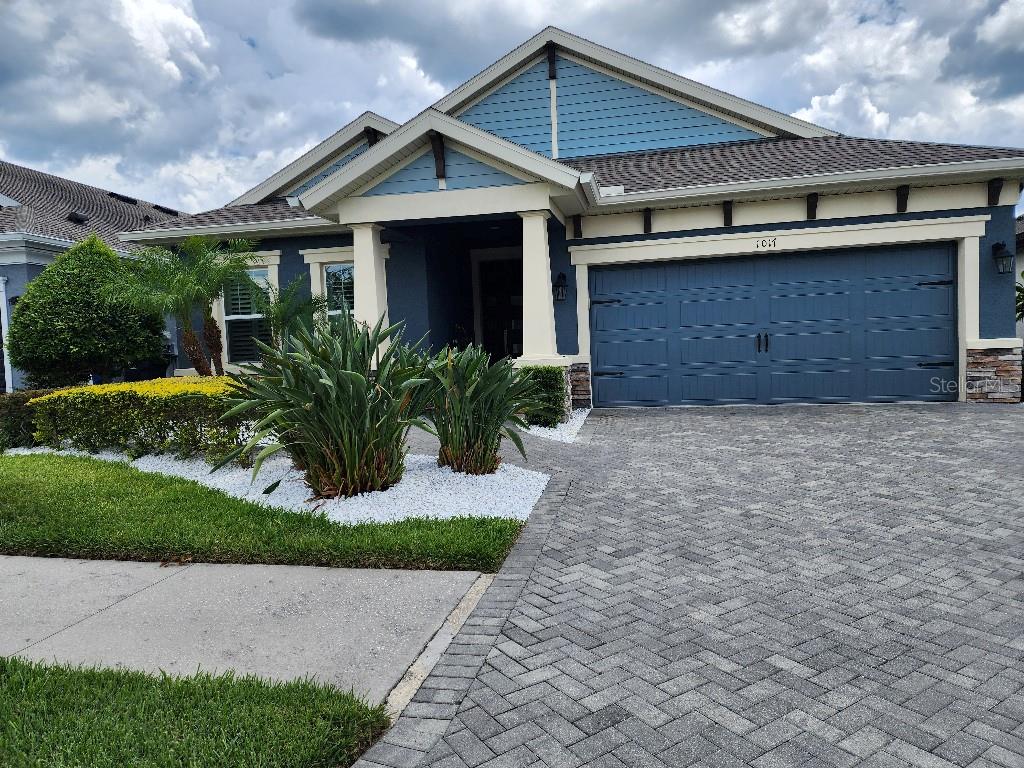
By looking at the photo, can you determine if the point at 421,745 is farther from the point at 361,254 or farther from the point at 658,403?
the point at 658,403

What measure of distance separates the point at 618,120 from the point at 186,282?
822 centimetres

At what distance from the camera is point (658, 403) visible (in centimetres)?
1188

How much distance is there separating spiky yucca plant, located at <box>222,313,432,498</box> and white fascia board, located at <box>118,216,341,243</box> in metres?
7.03

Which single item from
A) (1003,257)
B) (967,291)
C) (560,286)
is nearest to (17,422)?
(560,286)

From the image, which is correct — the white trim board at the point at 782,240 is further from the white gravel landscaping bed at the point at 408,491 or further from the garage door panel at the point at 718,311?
the white gravel landscaping bed at the point at 408,491

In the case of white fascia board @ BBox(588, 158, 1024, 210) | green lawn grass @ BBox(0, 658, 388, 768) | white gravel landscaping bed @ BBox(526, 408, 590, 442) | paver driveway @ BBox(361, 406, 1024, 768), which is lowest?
paver driveway @ BBox(361, 406, 1024, 768)

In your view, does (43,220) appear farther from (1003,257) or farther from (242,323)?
(1003,257)

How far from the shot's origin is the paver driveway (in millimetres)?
2568

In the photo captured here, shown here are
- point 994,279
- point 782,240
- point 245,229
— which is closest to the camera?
point 994,279

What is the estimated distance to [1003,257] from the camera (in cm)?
1041

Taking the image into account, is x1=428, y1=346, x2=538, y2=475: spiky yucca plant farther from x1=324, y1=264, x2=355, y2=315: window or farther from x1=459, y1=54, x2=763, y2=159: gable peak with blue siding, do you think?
x1=459, y1=54, x2=763, y2=159: gable peak with blue siding

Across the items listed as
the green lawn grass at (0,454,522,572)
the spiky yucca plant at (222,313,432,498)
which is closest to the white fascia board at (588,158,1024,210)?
the spiky yucca plant at (222,313,432,498)

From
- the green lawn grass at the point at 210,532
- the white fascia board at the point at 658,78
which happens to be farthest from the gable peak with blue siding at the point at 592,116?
the green lawn grass at the point at 210,532

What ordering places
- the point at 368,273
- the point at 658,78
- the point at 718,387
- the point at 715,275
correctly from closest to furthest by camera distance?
the point at 368,273 < the point at 715,275 < the point at 718,387 < the point at 658,78
